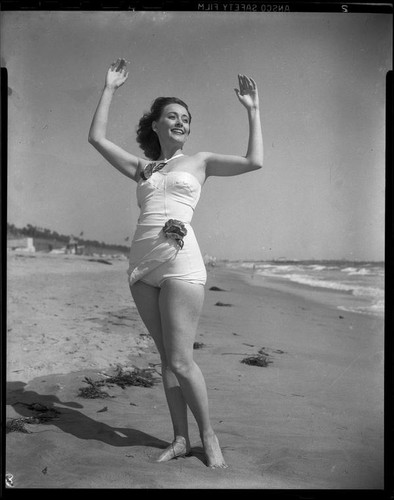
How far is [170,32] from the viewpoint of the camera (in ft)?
11.9

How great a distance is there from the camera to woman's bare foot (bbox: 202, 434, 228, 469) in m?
3.30

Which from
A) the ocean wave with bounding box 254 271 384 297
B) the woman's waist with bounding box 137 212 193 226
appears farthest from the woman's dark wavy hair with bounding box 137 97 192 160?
the ocean wave with bounding box 254 271 384 297

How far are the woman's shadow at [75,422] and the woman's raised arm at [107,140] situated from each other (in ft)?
4.83

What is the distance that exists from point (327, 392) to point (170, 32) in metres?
2.38

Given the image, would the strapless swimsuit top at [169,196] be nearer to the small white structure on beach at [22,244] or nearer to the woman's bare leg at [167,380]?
the woman's bare leg at [167,380]

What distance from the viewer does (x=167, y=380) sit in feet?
11.0

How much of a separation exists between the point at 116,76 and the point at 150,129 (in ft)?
1.20

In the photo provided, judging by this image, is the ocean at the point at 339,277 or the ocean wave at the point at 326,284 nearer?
the ocean at the point at 339,277

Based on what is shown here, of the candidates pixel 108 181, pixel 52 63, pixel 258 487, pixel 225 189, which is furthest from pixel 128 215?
pixel 258 487

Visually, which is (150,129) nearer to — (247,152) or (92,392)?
(247,152)

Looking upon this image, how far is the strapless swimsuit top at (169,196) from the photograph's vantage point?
11.0ft

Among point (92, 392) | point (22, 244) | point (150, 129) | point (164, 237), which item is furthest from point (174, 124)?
point (92, 392)

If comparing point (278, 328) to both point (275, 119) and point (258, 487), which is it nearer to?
point (258, 487)

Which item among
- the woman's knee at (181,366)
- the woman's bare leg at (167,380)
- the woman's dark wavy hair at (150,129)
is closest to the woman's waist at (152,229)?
the woman's bare leg at (167,380)
